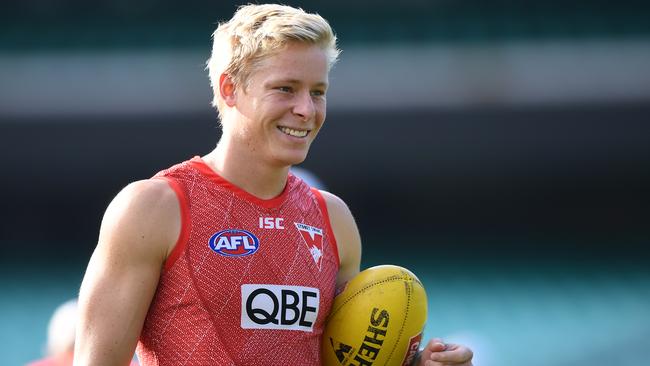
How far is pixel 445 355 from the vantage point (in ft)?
10.8

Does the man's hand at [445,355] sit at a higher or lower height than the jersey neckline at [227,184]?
lower

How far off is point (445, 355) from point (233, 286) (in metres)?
0.69

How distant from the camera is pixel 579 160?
12883 millimetres

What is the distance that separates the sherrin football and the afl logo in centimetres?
37

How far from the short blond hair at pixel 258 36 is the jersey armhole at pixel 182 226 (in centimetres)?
34

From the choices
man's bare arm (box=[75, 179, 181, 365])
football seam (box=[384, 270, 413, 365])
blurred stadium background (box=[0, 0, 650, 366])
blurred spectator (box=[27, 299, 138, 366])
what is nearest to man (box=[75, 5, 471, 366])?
man's bare arm (box=[75, 179, 181, 365])

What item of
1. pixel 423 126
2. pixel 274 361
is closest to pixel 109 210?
pixel 274 361

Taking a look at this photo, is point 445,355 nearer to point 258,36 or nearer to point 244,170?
point 244,170

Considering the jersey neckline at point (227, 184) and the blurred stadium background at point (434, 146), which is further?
the blurred stadium background at point (434, 146)

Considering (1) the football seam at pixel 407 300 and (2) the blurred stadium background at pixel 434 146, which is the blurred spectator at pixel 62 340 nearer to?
(1) the football seam at pixel 407 300

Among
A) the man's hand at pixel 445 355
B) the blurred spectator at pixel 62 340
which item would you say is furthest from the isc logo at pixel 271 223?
the blurred spectator at pixel 62 340

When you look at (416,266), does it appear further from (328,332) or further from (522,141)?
(328,332)

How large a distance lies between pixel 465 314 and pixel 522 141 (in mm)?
2002

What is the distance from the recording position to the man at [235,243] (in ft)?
9.78
